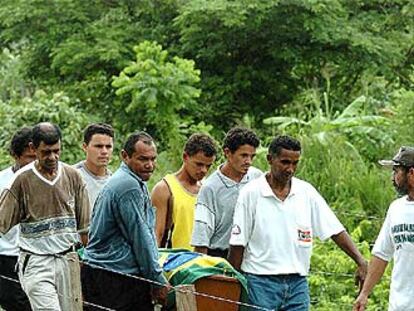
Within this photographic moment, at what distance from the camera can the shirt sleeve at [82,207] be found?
6469mm

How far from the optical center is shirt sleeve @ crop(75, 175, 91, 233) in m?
6.47

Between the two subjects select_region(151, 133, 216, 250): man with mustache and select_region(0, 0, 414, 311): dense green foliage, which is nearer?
select_region(151, 133, 216, 250): man with mustache

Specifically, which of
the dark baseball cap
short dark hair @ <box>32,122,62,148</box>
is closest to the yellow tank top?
short dark hair @ <box>32,122,62,148</box>

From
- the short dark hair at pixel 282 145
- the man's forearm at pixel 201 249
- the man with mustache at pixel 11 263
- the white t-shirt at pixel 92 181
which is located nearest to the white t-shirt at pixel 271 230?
the short dark hair at pixel 282 145

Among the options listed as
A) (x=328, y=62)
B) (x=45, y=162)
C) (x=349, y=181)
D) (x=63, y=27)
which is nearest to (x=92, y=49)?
(x=63, y=27)

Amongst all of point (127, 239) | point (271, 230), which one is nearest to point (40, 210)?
point (127, 239)

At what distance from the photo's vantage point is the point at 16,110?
50.0 ft

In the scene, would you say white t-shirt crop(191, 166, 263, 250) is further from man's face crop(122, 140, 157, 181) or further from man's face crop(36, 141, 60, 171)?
man's face crop(36, 141, 60, 171)

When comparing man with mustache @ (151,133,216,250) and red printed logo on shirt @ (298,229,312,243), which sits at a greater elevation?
man with mustache @ (151,133,216,250)

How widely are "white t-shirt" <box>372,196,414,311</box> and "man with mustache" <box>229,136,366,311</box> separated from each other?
1.64 feet

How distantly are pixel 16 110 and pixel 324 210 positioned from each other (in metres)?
9.75

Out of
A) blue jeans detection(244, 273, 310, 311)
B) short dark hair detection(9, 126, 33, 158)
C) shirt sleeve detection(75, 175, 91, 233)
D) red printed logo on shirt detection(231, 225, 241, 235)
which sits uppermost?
short dark hair detection(9, 126, 33, 158)

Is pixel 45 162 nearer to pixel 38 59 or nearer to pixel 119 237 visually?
pixel 119 237

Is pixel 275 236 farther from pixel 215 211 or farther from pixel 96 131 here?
pixel 96 131
